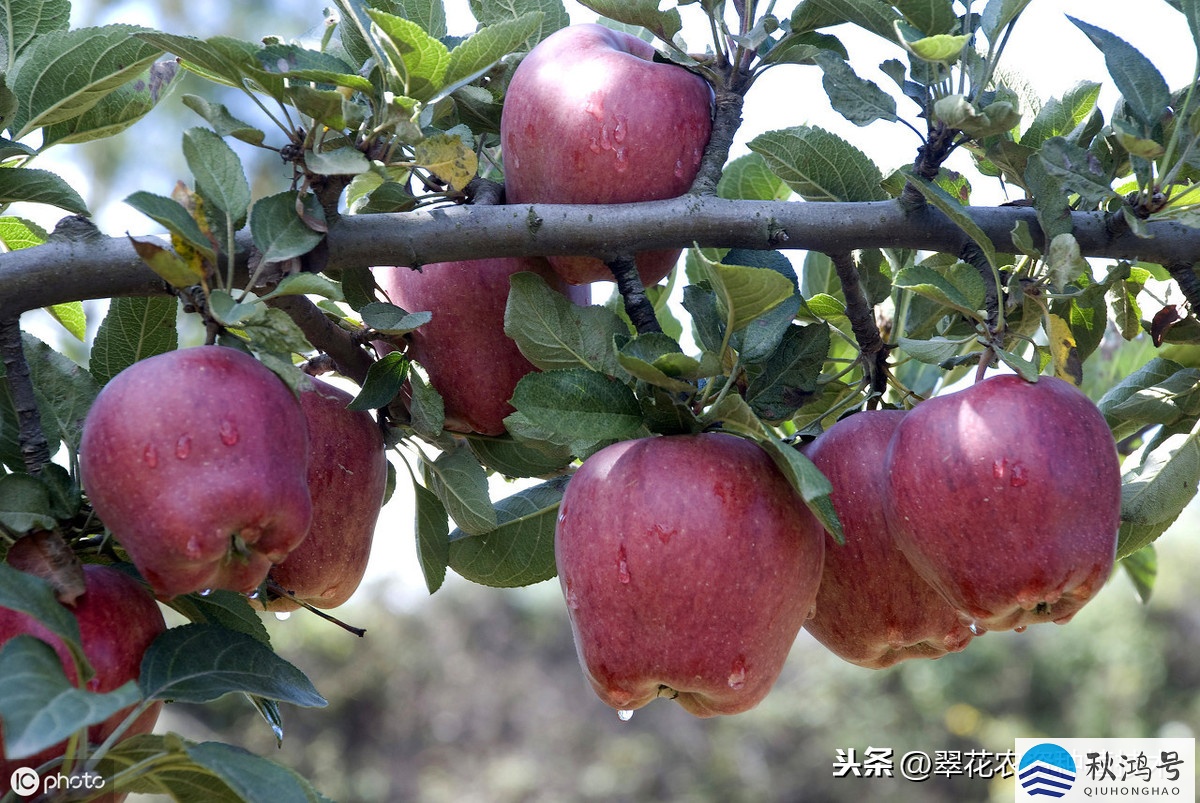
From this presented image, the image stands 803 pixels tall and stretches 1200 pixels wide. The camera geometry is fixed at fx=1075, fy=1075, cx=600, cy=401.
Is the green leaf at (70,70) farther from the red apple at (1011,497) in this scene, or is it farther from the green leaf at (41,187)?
the red apple at (1011,497)

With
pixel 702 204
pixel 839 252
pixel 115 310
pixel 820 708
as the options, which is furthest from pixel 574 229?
pixel 820 708

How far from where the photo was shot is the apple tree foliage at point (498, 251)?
0.62 m

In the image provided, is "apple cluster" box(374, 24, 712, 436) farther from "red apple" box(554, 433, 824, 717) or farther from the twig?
"red apple" box(554, 433, 824, 717)

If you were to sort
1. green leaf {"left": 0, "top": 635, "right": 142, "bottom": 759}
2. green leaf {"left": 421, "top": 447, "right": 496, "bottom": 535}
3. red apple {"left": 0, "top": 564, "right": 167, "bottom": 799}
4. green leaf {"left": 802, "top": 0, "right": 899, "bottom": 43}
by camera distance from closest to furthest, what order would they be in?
green leaf {"left": 0, "top": 635, "right": 142, "bottom": 759}
red apple {"left": 0, "top": 564, "right": 167, "bottom": 799}
green leaf {"left": 802, "top": 0, "right": 899, "bottom": 43}
green leaf {"left": 421, "top": 447, "right": 496, "bottom": 535}

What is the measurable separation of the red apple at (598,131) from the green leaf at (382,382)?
13cm

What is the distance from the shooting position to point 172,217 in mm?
571

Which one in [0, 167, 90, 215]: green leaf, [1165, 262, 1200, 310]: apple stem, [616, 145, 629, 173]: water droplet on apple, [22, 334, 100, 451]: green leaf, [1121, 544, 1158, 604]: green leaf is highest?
[616, 145, 629, 173]: water droplet on apple

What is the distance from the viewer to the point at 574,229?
70 centimetres

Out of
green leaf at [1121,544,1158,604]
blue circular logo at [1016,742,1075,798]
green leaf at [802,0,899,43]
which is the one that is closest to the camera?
green leaf at [802,0,899,43]

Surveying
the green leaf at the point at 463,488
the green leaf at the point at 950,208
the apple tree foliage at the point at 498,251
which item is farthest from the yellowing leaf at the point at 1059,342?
the green leaf at the point at 463,488

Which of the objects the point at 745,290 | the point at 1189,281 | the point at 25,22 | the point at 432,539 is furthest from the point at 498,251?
the point at 1189,281

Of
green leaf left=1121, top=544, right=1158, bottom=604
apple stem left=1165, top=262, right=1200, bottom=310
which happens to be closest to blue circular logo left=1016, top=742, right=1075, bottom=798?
green leaf left=1121, top=544, right=1158, bottom=604

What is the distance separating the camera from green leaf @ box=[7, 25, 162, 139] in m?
0.70

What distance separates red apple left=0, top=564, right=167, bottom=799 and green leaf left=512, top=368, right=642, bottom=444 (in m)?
0.26
